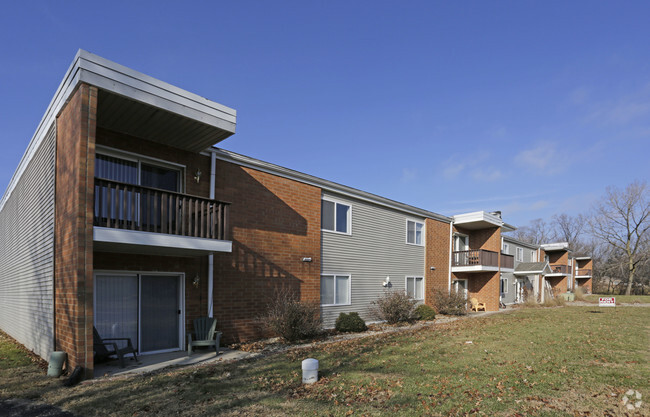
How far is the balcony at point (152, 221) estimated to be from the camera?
811 cm

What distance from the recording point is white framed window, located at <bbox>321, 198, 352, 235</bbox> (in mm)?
15156

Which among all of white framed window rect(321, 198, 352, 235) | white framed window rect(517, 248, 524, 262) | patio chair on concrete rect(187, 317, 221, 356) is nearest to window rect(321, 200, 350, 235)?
white framed window rect(321, 198, 352, 235)

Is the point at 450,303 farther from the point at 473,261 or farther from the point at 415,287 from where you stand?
the point at 473,261

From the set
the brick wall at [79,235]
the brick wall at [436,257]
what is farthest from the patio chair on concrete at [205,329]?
the brick wall at [436,257]

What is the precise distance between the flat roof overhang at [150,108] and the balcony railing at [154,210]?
1.58 m

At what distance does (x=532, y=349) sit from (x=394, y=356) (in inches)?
142

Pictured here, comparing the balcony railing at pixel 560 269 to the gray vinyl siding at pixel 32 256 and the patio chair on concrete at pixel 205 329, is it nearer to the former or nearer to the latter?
the patio chair on concrete at pixel 205 329

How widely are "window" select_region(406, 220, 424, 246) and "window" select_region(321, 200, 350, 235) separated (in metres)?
4.81

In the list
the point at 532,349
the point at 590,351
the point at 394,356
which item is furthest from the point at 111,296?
the point at 590,351

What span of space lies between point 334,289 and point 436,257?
8711 millimetres

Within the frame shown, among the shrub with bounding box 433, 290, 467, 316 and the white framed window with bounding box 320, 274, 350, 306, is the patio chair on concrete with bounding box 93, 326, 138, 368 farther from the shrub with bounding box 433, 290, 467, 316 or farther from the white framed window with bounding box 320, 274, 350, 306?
the shrub with bounding box 433, 290, 467, 316

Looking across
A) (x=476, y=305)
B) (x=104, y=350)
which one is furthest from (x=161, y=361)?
(x=476, y=305)

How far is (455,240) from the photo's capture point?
24.5 meters

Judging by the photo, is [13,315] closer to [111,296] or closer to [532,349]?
[111,296]
